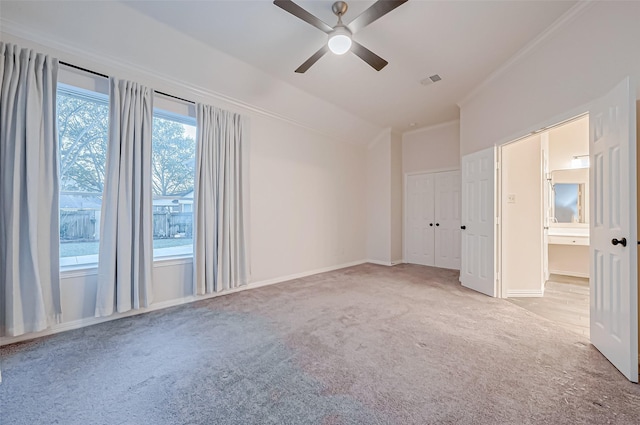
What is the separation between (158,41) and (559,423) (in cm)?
453

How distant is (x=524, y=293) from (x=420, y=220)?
2.66 metres

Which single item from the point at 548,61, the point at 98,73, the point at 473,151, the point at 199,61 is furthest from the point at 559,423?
the point at 98,73

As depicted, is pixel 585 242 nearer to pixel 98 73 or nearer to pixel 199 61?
pixel 199 61

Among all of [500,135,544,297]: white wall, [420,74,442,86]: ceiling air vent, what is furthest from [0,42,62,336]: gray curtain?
[500,135,544,297]: white wall

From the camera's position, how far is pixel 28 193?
2.29 m

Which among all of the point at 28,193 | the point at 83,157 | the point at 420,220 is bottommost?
the point at 420,220

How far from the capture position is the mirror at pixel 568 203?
4551 mm

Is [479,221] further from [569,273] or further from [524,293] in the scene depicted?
[569,273]

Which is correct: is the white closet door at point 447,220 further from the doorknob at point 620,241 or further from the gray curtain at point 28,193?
the gray curtain at point 28,193

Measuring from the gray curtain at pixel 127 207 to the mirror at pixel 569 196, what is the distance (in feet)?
21.4

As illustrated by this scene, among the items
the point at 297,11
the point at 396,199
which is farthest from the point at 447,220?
the point at 297,11

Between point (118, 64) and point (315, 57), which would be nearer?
point (315, 57)

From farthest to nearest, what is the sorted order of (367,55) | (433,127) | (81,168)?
(433,127)
(81,168)
(367,55)

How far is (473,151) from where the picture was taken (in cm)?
417
